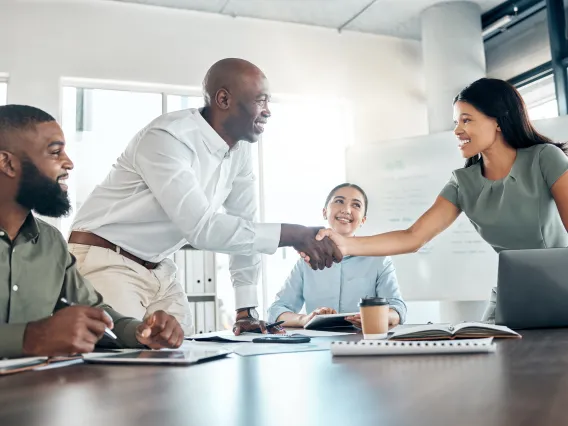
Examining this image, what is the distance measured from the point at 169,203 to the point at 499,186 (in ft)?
3.89

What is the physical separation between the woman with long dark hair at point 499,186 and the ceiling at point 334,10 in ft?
9.39

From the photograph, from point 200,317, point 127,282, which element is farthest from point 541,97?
point 127,282

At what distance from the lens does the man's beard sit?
151cm

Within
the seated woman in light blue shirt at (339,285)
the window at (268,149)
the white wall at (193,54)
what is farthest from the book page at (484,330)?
the white wall at (193,54)

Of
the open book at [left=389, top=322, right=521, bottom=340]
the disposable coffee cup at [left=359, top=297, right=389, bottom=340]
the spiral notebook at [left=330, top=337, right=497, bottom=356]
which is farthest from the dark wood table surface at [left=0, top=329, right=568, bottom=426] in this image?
the disposable coffee cup at [left=359, top=297, right=389, bottom=340]

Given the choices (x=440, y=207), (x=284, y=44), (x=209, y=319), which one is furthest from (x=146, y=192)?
(x=284, y=44)

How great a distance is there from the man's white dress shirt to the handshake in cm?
7

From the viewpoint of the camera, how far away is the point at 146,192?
84.0 inches

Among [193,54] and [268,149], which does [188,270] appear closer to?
[268,149]

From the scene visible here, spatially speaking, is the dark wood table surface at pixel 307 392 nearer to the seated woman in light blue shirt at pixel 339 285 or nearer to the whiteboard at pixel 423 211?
the seated woman in light blue shirt at pixel 339 285

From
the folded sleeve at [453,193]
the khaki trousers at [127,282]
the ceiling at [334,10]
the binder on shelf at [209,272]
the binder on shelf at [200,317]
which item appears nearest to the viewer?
the khaki trousers at [127,282]

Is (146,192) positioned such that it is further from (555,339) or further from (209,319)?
(209,319)

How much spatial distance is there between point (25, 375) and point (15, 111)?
2.84 ft

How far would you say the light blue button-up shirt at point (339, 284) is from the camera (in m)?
2.78
